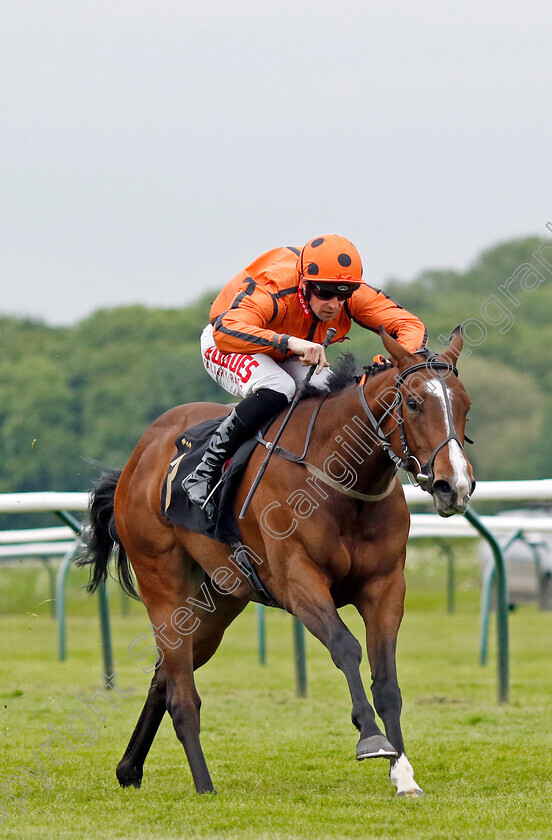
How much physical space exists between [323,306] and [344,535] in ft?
3.36

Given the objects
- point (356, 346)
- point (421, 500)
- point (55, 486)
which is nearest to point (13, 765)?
point (421, 500)

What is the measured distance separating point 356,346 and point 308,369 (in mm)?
25185

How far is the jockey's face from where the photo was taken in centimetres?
512

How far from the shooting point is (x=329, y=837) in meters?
3.86

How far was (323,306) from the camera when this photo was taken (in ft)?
16.9

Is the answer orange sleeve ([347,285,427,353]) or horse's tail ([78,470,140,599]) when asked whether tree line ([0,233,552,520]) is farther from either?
orange sleeve ([347,285,427,353])

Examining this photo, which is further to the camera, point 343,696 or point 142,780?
point 343,696

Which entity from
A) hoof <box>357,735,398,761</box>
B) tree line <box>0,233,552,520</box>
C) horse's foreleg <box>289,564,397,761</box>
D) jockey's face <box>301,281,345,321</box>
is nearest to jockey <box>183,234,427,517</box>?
jockey's face <box>301,281,345,321</box>

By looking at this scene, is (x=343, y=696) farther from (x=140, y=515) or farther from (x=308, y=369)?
(x=308, y=369)

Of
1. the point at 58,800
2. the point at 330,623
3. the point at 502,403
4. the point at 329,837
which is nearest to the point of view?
the point at 329,837

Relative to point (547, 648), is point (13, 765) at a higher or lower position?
higher

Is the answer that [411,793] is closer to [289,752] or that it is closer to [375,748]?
[375,748]

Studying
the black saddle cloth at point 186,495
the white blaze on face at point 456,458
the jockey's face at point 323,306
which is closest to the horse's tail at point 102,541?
the black saddle cloth at point 186,495

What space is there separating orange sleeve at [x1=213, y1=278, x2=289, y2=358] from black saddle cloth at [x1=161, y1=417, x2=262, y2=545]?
1.38ft
